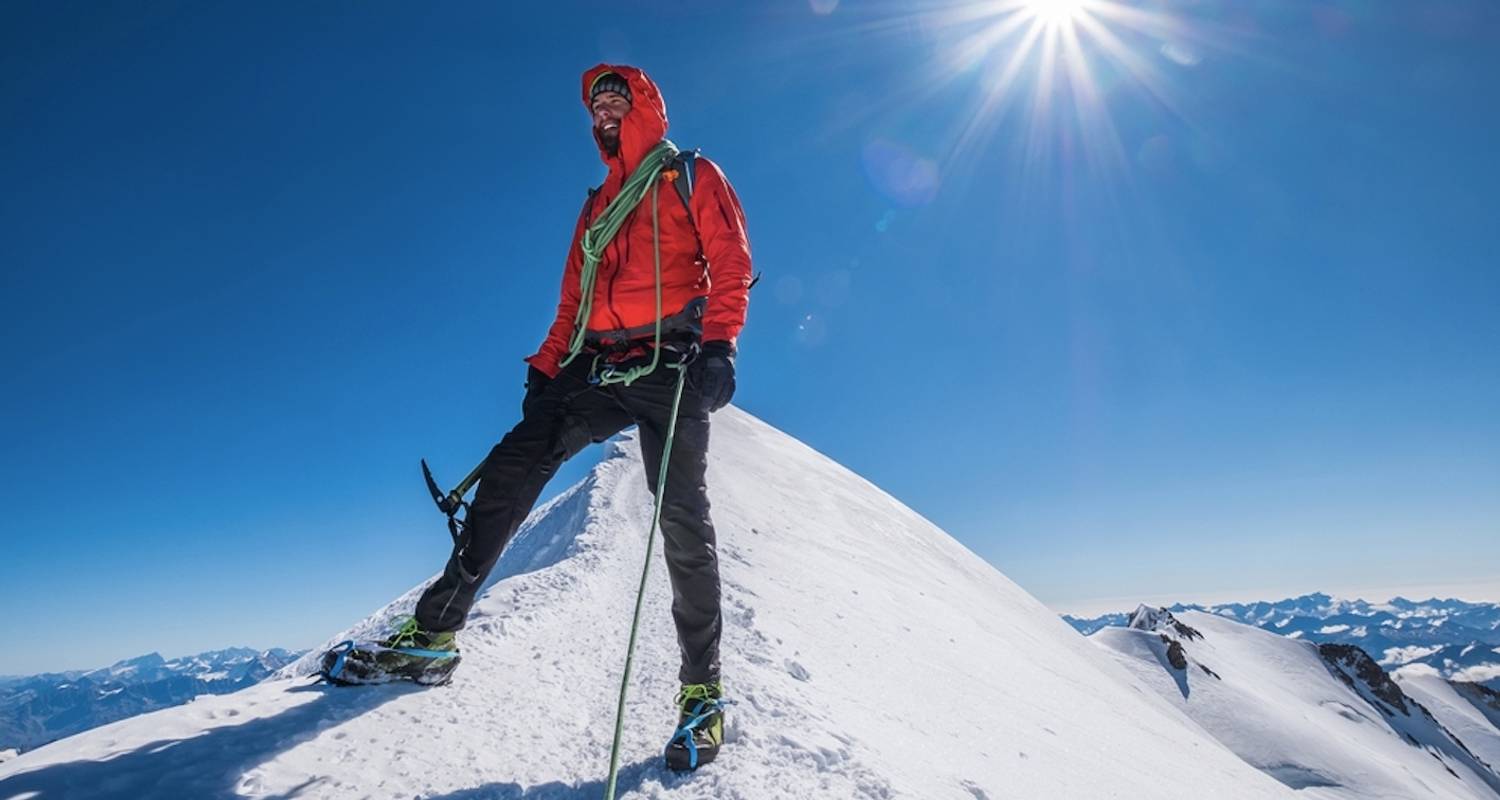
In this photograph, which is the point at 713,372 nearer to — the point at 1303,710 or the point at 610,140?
the point at 610,140

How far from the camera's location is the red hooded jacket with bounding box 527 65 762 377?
3336 millimetres

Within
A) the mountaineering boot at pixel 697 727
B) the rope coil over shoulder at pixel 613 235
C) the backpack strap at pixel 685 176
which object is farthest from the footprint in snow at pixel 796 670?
the backpack strap at pixel 685 176

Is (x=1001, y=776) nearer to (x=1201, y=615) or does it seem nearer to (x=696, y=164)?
(x=696, y=164)

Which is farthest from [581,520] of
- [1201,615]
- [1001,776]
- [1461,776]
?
[1461,776]

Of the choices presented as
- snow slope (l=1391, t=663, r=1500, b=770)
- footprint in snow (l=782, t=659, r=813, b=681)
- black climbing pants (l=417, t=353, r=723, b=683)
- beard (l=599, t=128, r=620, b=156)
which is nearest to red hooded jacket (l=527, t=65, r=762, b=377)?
beard (l=599, t=128, r=620, b=156)

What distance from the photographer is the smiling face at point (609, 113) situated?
393 cm

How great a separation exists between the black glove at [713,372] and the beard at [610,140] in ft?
5.30

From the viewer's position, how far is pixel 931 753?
3.89m

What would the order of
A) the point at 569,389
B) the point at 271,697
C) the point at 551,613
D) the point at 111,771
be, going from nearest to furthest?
the point at 111,771
the point at 271,697
the point at 569,389
the point at 551,613

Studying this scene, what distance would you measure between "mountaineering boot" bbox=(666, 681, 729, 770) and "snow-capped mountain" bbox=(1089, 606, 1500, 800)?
24230 millimetres

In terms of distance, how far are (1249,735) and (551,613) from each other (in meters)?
52.9

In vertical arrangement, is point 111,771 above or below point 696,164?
below

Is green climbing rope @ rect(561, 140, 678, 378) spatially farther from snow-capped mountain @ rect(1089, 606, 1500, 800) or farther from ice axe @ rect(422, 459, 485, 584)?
snow-capped mountain @ rect(1089, 606, 1500, 800)

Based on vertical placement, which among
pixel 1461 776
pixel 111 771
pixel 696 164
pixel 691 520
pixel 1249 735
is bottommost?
pixel 1461 776
